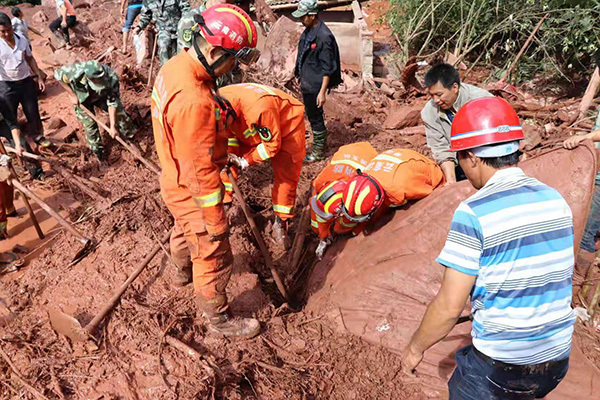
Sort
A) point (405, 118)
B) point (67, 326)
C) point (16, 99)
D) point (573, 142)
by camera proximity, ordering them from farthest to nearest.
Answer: point (405, 118) < point (16, 99) < point (67, 326) < point (573, 142)

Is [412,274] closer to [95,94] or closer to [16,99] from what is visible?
[95,94]

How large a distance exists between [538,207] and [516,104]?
20.2ft

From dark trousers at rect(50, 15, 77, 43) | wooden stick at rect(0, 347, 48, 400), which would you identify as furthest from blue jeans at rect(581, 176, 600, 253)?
dark trousers at rect(50, 15, 77, 43)

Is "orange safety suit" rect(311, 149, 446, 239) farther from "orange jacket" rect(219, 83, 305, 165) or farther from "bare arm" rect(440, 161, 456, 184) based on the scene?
"orange jacket" rect(219, 83, 305, 165)

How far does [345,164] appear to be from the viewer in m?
3.61

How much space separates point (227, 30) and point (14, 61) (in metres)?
4.46

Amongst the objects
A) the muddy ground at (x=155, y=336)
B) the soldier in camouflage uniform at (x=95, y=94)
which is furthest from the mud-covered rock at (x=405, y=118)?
the soldier in camouflage uniform at (x=95, y=94)

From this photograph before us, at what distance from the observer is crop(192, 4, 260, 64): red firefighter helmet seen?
90.3 inches

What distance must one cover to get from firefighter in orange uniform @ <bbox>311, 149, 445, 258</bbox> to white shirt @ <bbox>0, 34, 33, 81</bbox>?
15.0 ft

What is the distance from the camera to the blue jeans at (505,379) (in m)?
1.65

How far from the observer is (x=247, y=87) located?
A: 11.5 feet

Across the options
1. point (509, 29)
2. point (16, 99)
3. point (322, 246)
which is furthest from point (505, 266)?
point (509, 29)

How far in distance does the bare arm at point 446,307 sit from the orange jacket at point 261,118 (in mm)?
2133

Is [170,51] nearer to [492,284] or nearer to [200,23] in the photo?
[200,23]
